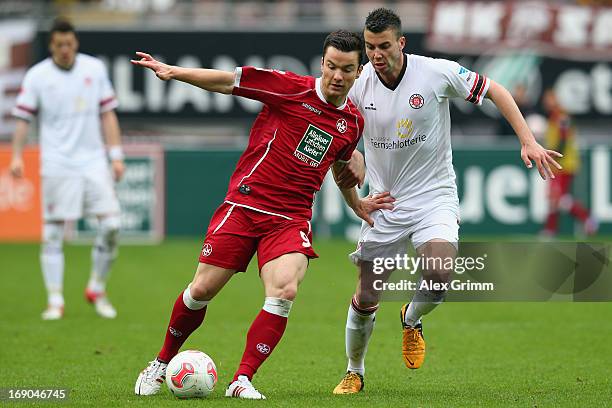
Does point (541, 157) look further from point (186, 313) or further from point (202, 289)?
point (186, 313)

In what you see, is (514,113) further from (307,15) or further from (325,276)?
(307,15)

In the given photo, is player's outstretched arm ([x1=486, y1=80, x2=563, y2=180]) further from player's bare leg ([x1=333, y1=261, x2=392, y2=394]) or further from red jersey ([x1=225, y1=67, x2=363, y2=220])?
player's bare leg ([x1=333, y1=261, x2=392, y2=394])

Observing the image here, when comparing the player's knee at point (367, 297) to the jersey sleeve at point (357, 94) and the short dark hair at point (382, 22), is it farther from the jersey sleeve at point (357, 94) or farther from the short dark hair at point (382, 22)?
the short dark hair at point (382, 22)

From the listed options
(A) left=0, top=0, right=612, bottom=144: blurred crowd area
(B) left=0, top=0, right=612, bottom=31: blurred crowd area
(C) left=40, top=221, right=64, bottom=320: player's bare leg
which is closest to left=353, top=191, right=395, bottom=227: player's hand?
(C) left=40, top=221, right=64, bottom=320: player's bare leg

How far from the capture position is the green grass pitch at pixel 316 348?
7.29m

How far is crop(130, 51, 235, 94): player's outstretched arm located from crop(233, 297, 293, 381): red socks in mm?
1290

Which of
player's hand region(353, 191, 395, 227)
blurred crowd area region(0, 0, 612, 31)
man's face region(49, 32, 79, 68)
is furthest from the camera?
blurred crowd area region(0, 0, 612, 31)

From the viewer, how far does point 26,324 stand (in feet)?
36.6

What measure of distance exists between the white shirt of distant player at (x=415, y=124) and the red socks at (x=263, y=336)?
1.32 metres

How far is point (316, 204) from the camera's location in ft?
65.8

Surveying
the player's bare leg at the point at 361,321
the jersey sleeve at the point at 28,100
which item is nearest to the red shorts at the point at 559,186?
the jersey sleeve at the point at 28,100

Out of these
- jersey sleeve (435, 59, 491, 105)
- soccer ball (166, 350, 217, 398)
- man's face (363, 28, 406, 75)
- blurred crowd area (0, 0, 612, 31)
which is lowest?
Result: soccer ball (166, 350, 217, 398)

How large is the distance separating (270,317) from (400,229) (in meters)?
1.32

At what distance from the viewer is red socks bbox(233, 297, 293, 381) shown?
22.6ft
